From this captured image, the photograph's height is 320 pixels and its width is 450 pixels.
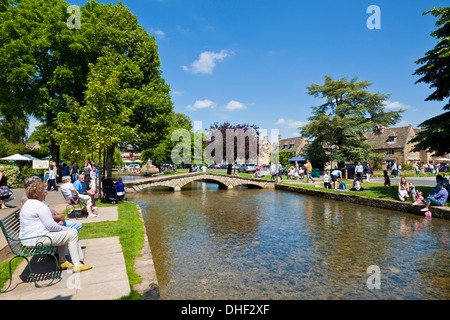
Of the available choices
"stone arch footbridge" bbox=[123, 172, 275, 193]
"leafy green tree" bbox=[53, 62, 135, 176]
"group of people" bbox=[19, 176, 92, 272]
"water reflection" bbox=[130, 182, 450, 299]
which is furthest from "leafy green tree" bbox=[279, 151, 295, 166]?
"group of people" bbox=[19, 176, 92, 272]

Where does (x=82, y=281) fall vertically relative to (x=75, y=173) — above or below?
below

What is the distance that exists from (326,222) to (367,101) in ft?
98.5

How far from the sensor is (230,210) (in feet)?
51.9

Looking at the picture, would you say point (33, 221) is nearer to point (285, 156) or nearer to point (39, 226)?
point (39, 226)

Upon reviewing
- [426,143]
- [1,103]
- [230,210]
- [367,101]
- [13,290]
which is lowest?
[230,210]

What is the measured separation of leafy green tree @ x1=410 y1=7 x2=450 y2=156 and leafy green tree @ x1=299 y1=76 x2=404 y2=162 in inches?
728

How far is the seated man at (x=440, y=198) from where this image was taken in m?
12.7

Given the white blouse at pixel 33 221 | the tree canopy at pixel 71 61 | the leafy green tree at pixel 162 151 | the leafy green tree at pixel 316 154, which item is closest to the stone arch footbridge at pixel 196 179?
the tree canopy at pixel 71 61

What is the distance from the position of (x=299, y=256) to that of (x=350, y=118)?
3157cm

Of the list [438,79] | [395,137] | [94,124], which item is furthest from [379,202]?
[395,137]

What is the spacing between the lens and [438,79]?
1479 cm

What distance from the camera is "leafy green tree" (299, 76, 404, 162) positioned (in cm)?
3441

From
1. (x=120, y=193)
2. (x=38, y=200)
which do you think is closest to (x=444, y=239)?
(x=38, y=200)

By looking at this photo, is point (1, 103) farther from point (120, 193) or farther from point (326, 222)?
point (326, 222)
